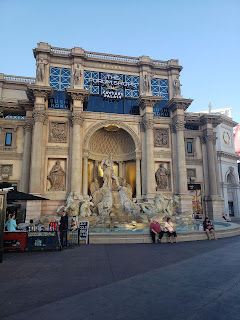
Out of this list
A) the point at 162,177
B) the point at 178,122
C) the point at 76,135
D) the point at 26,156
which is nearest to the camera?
the point at 76,135

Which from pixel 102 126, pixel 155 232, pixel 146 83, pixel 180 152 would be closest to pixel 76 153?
pixel 102 126

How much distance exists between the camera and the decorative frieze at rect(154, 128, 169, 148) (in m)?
29.5

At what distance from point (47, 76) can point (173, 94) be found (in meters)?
16.0

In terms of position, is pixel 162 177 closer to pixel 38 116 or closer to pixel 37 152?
pixel 37 152

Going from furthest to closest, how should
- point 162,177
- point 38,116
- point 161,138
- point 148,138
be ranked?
point 161,138 → point 162,177 → point 148,138 → point 38,116

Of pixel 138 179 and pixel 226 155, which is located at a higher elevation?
pixel 226 155

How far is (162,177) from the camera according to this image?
28.3m

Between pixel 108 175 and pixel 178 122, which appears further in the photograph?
pixel 178 122

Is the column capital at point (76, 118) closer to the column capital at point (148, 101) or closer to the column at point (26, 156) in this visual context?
the column at point (26, 156)

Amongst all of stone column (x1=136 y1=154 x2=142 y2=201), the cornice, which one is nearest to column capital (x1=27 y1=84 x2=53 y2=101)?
stone column (x1=136 y1=154 x2=142 y2=201)

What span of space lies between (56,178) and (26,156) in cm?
461

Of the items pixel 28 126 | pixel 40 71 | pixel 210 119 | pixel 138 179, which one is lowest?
pixel 138 179

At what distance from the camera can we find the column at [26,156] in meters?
25.9

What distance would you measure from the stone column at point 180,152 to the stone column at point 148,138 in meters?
2.78
